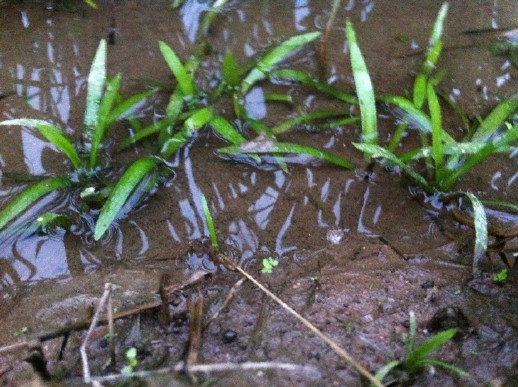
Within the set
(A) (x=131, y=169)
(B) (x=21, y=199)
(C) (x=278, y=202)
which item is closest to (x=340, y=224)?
(C) (x=278, y=202)

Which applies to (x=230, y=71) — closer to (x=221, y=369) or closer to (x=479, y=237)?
(x=479, y=237)

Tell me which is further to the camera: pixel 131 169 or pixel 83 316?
pixel 131 169

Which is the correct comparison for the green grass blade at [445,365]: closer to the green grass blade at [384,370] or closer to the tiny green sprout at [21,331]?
the green grass blade at [384,370]

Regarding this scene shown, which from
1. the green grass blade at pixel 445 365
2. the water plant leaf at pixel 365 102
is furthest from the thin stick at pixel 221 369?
the water plant leaf at pixel 365 102

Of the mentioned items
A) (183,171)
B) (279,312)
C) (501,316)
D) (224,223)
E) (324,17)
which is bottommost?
(501,316)

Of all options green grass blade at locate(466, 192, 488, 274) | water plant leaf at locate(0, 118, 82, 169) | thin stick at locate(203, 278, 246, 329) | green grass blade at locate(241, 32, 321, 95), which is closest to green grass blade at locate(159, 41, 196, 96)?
green grass blade at locate(241, 32, 321, 95)

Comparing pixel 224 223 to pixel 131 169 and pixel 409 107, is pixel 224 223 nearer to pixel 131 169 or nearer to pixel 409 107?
pixel 131 169

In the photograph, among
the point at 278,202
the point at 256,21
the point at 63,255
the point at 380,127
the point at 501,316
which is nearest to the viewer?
the point at 501,316

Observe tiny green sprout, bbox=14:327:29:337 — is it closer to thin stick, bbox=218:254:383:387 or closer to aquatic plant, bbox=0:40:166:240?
aquatic plant, bbox=0:40:166:240
